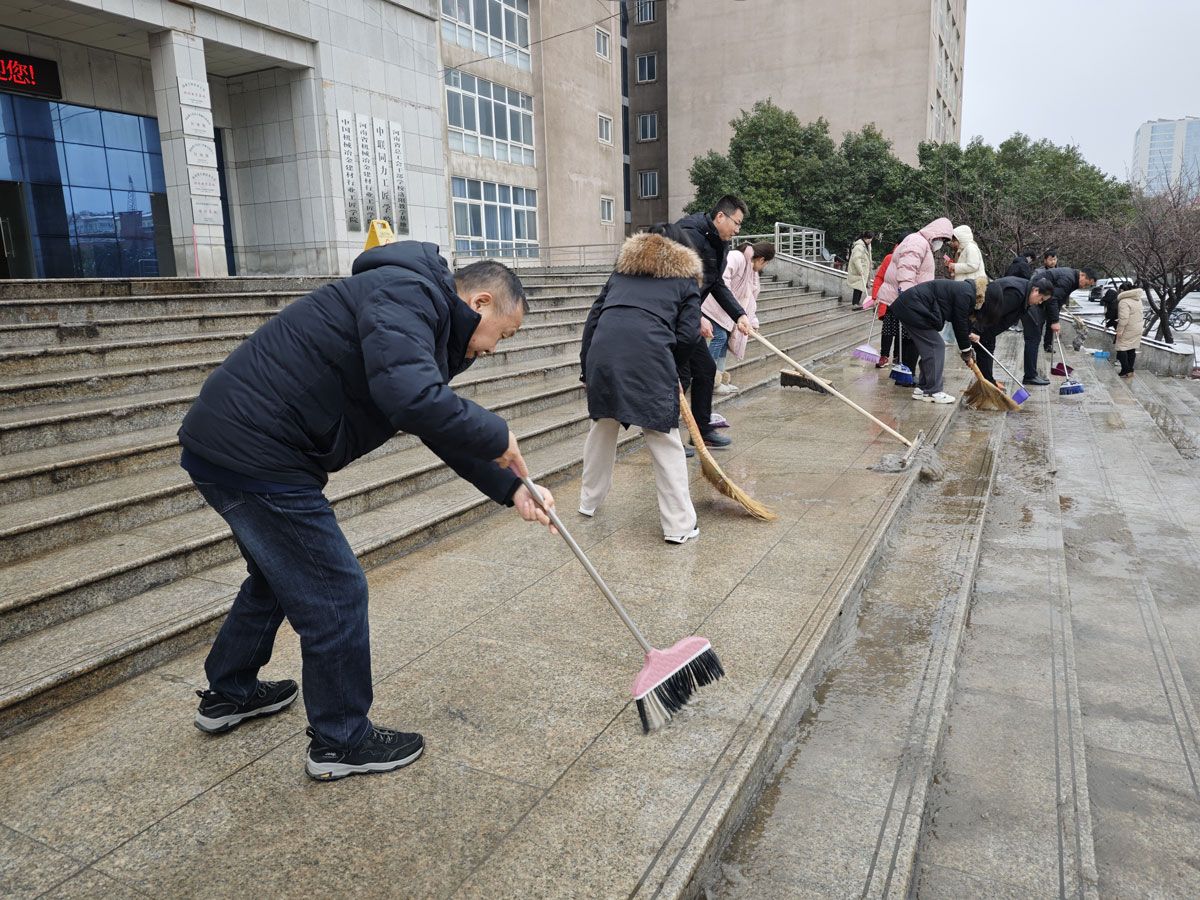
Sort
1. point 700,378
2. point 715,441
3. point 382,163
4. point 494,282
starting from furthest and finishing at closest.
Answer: point 382,163, point 715,441, point 700,378, point 494,282

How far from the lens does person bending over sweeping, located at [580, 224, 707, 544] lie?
14.7 ft

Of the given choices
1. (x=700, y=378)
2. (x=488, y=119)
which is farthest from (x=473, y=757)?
(x=488, y=119)

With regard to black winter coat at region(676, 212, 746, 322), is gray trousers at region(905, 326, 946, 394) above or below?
below

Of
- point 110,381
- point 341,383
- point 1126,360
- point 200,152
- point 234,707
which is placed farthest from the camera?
point 1126,360

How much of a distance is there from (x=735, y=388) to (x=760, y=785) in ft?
23.2

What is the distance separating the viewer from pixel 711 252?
6.37 m

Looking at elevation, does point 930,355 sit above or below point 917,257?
below

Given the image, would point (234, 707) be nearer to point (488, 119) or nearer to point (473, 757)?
point (473, 757)

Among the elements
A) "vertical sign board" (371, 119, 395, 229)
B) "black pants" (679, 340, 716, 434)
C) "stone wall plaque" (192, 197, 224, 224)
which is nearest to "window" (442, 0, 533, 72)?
"vertical sign board" (371, 119, 395, 229)

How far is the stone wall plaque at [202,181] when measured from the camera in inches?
512

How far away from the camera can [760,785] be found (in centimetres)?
267

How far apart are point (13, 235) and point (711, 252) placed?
499 inches

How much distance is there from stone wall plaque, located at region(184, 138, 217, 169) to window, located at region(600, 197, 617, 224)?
1849 centimetres

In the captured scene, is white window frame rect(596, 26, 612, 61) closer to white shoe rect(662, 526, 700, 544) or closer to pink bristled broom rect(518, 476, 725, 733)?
white shoe rect(662, 526, 700, 544)
